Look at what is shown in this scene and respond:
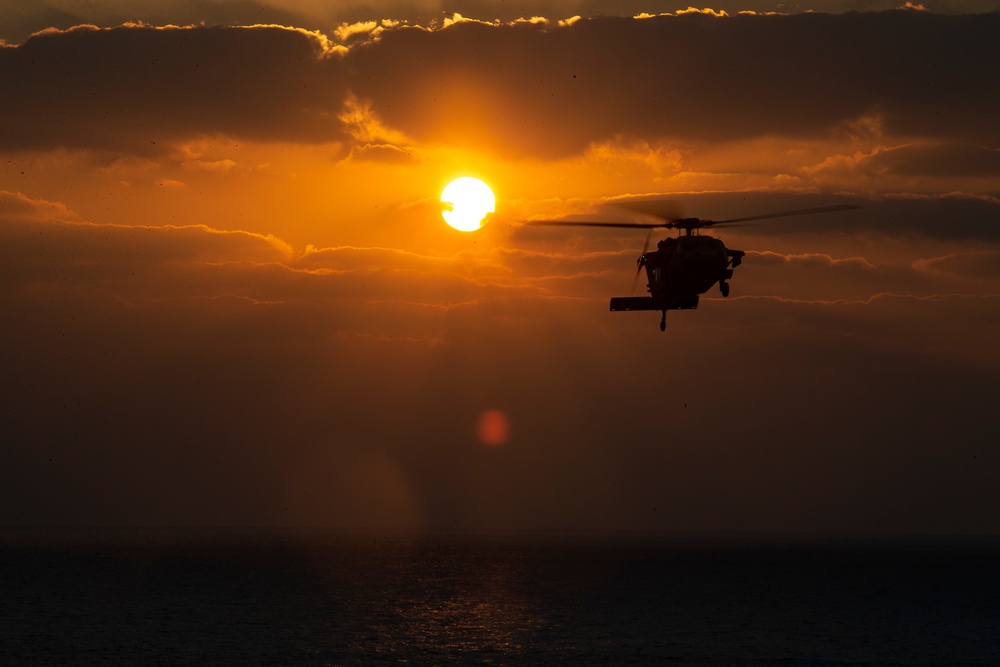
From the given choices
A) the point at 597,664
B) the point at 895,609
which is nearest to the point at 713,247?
the point at 597,664

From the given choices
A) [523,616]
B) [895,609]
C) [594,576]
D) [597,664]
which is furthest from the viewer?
[594,576]

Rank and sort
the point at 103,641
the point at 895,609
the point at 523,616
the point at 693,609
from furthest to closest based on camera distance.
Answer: the point at 895,609
the point at 693,609
the point at 523,616
the point at 103,641

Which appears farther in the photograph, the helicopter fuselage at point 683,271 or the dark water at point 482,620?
the dark water at point 482,620

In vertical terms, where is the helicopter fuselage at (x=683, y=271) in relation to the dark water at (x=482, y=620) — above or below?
above

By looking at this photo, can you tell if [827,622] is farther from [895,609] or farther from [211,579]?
[211,579]

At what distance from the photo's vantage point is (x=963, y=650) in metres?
88.6

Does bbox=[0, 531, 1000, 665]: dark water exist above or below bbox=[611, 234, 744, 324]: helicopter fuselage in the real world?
below

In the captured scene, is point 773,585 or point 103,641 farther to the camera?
point 773,585

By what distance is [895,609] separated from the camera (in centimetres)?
12794

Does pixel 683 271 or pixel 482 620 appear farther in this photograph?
pixel 482 620

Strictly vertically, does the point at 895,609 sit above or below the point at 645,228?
below

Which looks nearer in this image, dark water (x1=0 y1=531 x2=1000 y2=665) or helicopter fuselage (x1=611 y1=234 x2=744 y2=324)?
helicopter fuselage (x1=611 y1=234 x2=744 y2=324)

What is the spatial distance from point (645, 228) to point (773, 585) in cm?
11749

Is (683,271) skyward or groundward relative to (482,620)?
skyward
